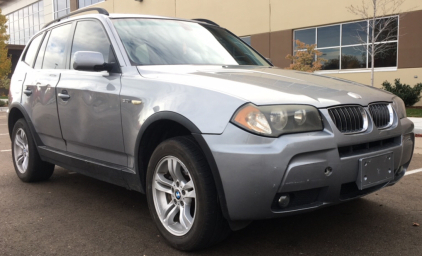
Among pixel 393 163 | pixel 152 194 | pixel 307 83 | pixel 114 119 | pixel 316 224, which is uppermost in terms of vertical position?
pixel 307 83

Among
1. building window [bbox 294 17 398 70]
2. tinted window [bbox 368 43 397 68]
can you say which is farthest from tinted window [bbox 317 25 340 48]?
tinted window [bbox 368 43 397 68]

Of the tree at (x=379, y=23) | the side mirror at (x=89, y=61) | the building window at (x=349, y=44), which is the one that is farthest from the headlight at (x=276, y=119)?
the building window at (x=349, y=44)

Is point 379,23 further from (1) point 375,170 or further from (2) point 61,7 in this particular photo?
(2) point 61,7

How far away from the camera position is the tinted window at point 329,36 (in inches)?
730

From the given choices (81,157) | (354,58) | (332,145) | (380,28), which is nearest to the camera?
(332,145)

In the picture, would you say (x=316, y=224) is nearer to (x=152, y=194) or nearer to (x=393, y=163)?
(x=393, y=163)

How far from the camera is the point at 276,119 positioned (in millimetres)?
2760

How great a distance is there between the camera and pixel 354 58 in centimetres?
1811

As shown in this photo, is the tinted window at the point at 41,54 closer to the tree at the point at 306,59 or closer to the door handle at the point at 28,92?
the door handle at the point at 28,92

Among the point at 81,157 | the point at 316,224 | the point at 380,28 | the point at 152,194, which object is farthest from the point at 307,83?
the point at 380,28

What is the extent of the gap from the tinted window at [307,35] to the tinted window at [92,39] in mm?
16252

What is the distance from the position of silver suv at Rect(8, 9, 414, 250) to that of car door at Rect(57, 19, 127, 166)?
0.01 meters

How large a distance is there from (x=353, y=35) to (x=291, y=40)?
3002 millimetres

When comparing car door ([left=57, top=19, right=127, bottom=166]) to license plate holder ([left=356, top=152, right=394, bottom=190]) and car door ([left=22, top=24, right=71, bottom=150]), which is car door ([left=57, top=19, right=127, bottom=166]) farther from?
license plate holder ([left=356, top=152, right=394, bottom=190])
